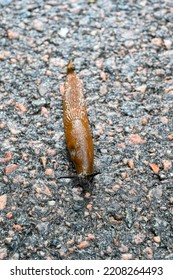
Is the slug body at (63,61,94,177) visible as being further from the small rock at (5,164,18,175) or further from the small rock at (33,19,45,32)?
the small rock at (33,19,45,32)

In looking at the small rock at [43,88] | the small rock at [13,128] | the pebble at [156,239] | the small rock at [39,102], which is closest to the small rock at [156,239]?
the pebble at [156,239]

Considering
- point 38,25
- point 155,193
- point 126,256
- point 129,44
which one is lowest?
point 126,256

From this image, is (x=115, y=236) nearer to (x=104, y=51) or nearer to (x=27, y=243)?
(x=27, y=243)

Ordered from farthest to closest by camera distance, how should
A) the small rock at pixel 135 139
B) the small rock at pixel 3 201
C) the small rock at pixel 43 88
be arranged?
the small rock at pixel 43 88
the small rock at pixel 135 139
the small rock at pixel 3 201

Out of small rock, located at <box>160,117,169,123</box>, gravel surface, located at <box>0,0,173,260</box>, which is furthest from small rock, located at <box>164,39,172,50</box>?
small rock, located at <box>160,117,169,123</box>

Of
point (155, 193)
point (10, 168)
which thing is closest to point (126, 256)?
point (155, 193)

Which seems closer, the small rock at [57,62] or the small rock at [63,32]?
the small rock at [57,62]

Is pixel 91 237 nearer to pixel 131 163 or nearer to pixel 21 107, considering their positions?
pixel 131 163

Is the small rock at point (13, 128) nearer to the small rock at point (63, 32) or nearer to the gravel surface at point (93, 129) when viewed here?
the gravel surface at point (93, 129)
